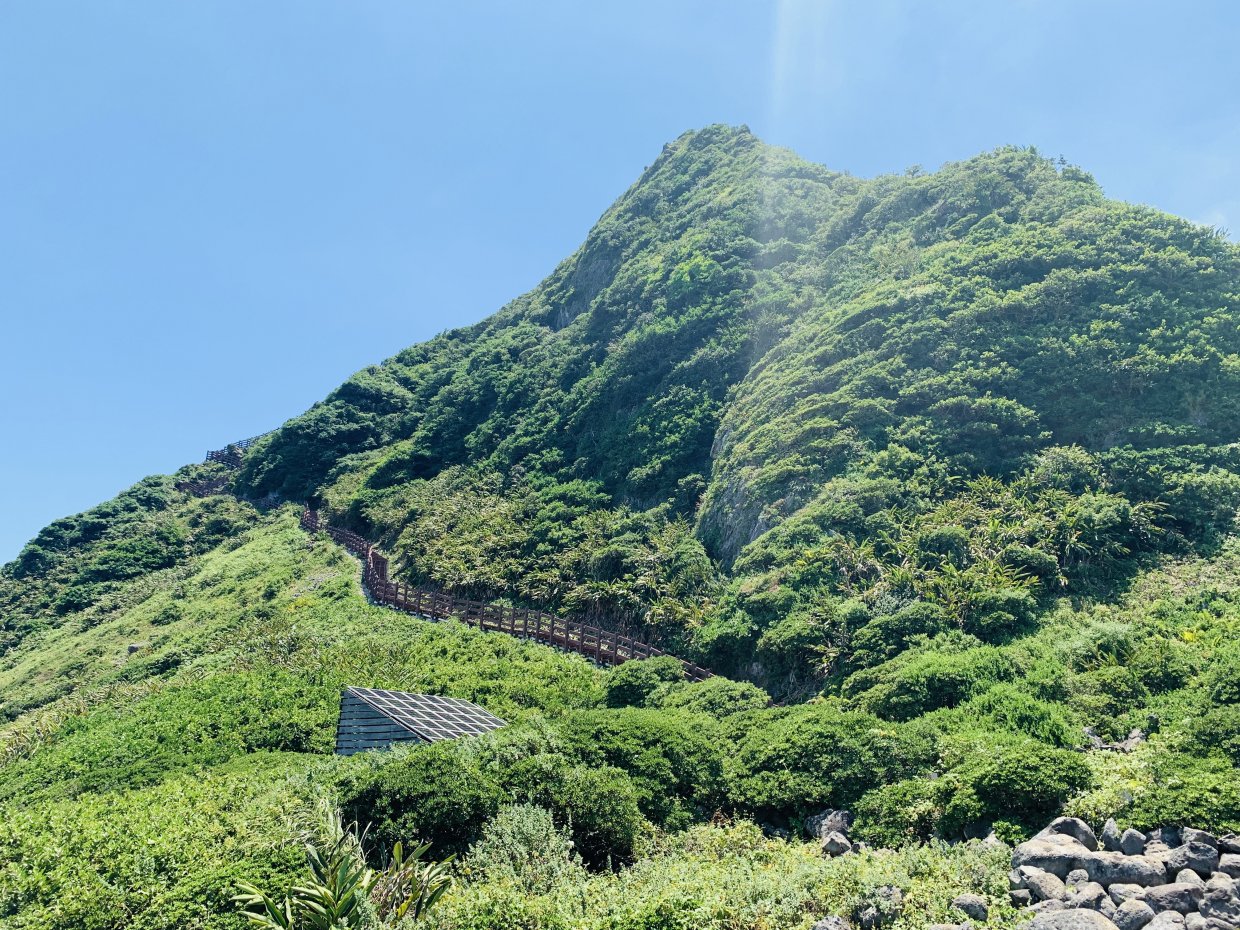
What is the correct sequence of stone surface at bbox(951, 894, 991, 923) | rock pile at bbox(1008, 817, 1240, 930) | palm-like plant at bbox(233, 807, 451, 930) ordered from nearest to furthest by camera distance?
1. rock pile at bbox(1008, 817, 1240, 930)
2. stone surface at bbox(951, 894, 991, 923)
3. palm-like plant at bbox(233, 807, 451, 930)

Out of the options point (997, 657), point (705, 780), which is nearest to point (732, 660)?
point (997, 657)

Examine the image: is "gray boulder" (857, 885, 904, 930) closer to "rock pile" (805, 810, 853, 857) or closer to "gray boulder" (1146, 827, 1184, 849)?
"rock pile" (805, 810, 853, 857)

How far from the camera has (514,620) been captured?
3253cm

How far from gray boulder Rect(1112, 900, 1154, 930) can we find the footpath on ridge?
17258 millimetres

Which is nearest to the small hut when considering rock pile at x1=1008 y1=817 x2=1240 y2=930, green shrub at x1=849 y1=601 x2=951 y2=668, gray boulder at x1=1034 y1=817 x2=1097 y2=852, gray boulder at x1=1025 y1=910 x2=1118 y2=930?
green shrub at x1=849 y1=601 x2=951 y2=668

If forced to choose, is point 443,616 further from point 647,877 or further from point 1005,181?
point 1005,181

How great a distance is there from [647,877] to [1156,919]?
6.20 metres

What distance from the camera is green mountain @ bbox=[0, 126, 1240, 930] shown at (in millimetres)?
11641

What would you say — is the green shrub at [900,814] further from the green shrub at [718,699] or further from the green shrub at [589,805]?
the green shrub at [718,699]

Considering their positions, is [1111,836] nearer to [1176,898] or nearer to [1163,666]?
[1176,898]

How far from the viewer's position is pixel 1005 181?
45969 millimetres

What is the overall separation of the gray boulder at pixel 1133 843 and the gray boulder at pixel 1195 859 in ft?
1.43

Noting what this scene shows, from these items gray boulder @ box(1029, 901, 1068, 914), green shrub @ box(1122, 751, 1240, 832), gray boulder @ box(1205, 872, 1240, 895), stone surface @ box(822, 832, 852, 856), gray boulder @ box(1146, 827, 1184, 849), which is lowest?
stone surface @ box(822, 832, 852, 856)

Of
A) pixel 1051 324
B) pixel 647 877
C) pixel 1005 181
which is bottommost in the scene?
pixel 647 877
